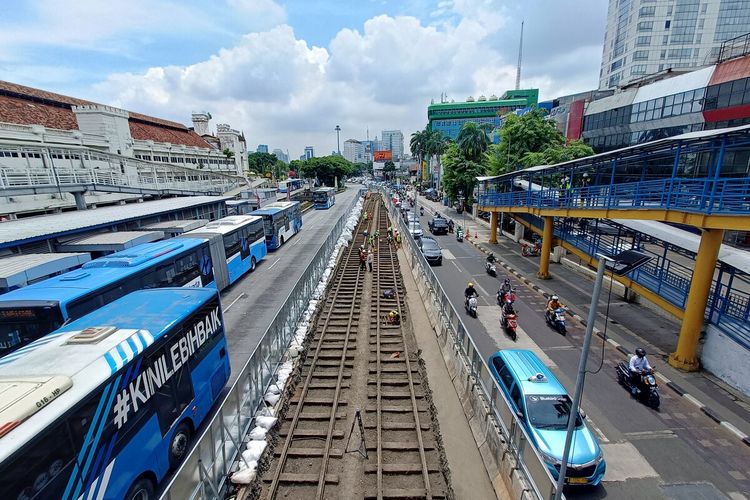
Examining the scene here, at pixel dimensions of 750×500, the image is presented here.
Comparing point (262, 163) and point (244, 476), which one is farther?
point (262, 163)

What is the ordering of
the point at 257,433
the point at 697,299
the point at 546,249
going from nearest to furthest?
the point at 257,433, the point at 697,299, the point at 546,249

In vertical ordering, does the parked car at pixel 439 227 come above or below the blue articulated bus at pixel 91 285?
below

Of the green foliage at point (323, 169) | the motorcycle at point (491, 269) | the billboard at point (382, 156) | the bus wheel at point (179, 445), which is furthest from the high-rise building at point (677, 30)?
the billboard at point (382, 156)

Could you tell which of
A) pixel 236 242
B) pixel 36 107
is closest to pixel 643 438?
pixel 236 242

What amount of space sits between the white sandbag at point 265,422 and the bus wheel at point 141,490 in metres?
2.71

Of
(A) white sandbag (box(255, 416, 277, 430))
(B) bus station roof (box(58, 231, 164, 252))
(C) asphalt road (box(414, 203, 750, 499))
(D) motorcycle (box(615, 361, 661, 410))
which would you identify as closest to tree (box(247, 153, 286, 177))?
(B) bus station roof (box(58, 231, 164, 252))

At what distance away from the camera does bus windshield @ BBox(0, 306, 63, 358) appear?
347 inches

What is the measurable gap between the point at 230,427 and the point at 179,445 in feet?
4.43

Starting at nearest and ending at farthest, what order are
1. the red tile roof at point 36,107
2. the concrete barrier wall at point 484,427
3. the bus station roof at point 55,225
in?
1. the concrete barrier wall at point 484,427
2. the bus station roof at point 55,225
3. the red tile roof at point 36,107

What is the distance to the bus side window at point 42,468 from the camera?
459 cm

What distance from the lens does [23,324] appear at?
29.4 feet

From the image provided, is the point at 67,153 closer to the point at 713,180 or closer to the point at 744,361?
the point at 713,180

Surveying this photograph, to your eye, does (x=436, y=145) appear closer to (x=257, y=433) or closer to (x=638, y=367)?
(x=638, y=367)

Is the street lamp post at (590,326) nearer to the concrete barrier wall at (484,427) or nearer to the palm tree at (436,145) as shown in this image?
the concrete barrier wall at (484,427)
